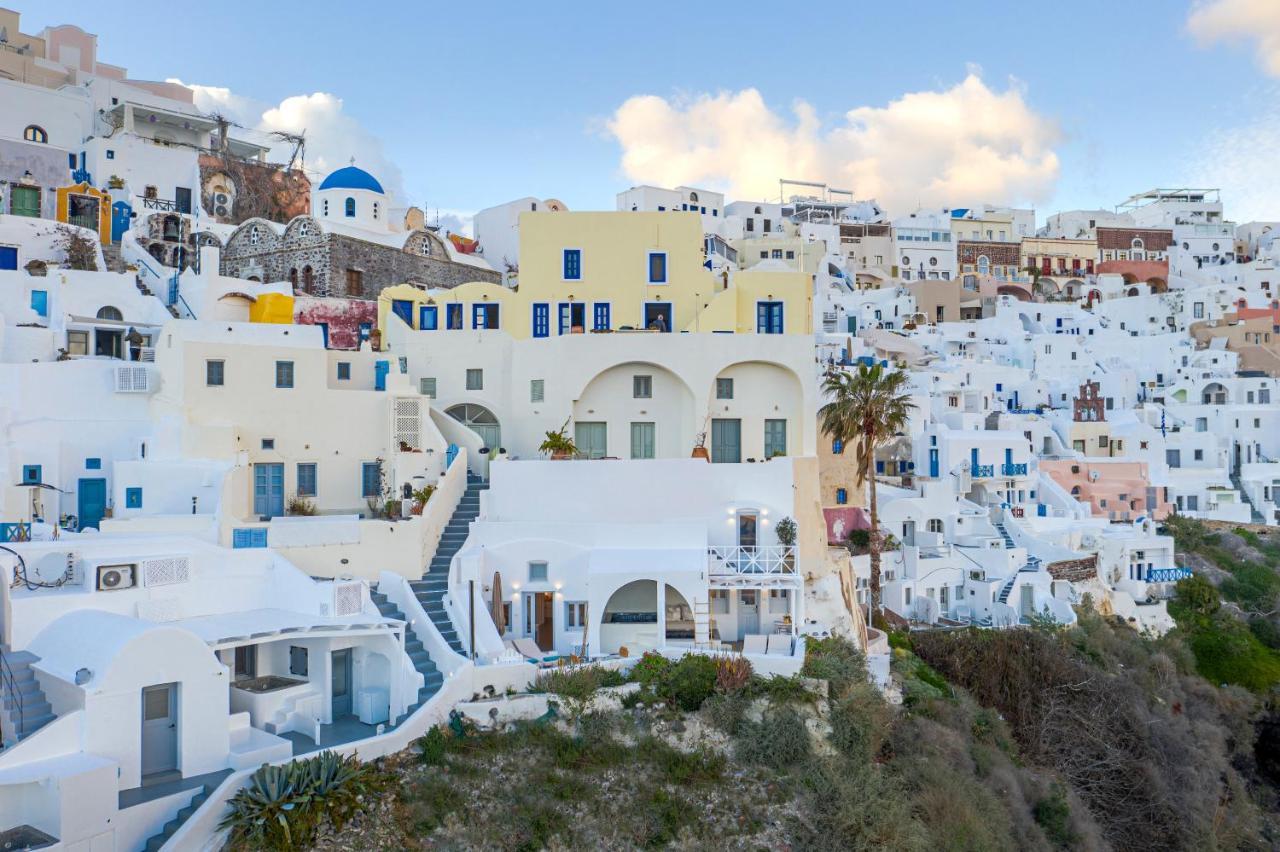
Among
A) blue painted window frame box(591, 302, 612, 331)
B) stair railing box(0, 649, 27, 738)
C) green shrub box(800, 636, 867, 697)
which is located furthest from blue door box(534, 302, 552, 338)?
stair railing box(0, 649, 27, 738)

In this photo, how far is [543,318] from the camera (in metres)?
28.6

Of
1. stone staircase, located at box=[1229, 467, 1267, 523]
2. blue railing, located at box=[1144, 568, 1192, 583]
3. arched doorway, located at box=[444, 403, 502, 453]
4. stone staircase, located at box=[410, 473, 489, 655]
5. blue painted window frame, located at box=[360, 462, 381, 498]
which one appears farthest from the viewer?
stone staircase, located at box=[1229, 467, 1267, 523]

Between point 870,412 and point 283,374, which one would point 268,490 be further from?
point 870,412

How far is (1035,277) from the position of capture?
7750 centimetres

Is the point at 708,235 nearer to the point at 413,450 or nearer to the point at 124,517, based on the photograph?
the point at 413,450

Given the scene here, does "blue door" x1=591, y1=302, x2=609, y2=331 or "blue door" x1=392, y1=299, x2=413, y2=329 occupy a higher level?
"blue door" x1=392, y1=299, x2=413, y2=329

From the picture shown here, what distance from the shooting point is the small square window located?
916 inches

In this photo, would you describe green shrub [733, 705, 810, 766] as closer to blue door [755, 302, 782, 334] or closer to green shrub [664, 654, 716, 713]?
green shrub [664, 654, 716, 713]

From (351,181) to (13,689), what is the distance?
88.6 feet

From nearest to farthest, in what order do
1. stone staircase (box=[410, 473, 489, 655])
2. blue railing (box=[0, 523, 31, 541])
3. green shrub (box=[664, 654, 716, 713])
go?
blue railing (box=[0, 523, 31, 541]), green shrub (box=[664, 654, 716, 713]), stone staircase (box=[410, 473, 489, 655])

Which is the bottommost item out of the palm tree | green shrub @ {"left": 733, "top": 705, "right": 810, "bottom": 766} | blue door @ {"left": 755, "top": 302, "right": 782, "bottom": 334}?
green shrub @ {"left": 733, "top": 705, "right": 810, "bottom": 766}

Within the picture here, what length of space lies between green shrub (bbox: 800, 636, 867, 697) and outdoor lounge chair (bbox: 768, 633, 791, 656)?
1.67ft

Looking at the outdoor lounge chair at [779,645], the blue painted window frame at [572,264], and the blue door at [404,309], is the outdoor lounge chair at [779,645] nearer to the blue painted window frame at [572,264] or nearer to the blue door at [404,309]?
the blue painted window frame at [572,264]

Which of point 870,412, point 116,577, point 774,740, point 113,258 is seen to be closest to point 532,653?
point 774,740
